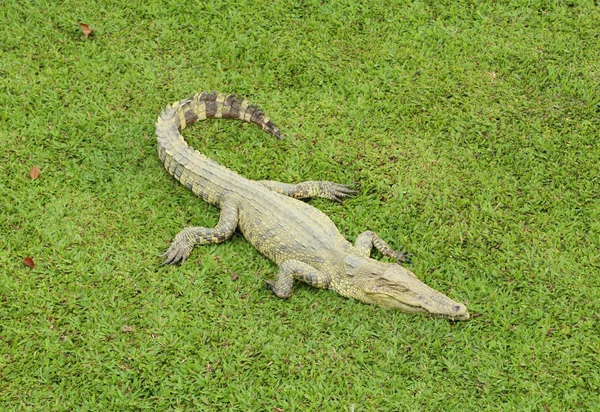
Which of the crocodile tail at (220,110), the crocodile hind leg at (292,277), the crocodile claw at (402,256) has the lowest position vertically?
the crocodile hind leg at (292,277)

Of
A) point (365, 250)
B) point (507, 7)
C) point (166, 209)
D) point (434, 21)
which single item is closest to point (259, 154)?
point (166, 209)

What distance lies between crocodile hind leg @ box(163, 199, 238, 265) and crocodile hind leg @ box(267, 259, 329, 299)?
68cm

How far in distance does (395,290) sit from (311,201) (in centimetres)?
142

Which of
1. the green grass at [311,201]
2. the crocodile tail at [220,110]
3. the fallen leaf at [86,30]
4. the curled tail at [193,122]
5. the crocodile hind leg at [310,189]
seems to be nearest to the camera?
the green grass at [311,201]

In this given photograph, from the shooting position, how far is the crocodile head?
5.12 metres

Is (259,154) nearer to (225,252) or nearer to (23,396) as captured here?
(225,252)

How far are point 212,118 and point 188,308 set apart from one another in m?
2.31

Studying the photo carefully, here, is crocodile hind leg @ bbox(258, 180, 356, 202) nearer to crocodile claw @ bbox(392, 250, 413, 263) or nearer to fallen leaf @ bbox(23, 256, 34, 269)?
crocodile claw @ bbox(392, 250, 413, 263)

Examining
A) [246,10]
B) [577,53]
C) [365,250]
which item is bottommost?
[365,250]

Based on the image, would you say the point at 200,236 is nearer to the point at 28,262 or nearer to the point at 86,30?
the point at 28,262

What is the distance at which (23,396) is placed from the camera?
15.6 feet

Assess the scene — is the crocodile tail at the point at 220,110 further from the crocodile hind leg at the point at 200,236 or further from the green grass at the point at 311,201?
the crocodile hind leg at the point at 200,236

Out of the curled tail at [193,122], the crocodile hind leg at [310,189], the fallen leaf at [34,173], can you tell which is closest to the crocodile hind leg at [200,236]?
the curled tail at [193,122]

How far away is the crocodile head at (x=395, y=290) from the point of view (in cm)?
512
